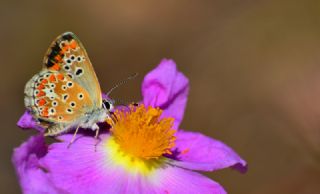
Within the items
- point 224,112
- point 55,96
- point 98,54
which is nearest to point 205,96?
point 224,112

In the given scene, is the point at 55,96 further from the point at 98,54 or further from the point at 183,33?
the point at 183,33

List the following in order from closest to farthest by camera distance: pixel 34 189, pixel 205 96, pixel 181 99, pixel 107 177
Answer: pixel 34 189
pixel 107 177
pixel 181 99
pixel 205 96

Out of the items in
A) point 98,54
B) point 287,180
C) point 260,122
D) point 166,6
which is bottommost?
point 287,180

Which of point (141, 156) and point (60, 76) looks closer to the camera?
point (60, 76)

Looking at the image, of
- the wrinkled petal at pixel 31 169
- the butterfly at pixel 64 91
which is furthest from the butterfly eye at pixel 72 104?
the wrinkled petal at pixel 31 169

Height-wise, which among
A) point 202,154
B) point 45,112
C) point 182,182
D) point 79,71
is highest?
point 79,71

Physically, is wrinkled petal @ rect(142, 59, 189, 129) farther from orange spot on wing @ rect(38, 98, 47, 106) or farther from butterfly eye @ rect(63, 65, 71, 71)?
orange spot on wing @ rect(38, 98, 47, 106)

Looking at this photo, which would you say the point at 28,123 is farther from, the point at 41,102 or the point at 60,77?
the point at 60,77

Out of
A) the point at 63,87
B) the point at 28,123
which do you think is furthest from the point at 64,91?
the point at 28,123
